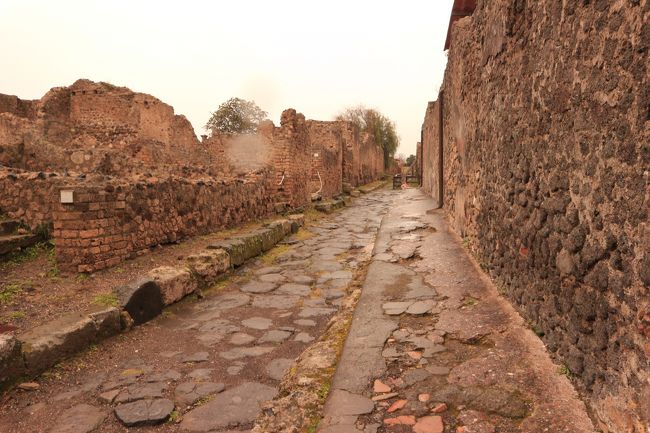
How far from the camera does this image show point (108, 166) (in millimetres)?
8383

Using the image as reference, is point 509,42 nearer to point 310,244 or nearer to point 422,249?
point 422,249

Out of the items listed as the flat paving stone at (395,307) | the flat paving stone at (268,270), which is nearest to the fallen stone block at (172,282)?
the flat paving stone at (268,270)

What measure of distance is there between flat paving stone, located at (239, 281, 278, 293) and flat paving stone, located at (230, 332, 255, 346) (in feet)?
4.55

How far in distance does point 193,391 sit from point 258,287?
263 centimetres

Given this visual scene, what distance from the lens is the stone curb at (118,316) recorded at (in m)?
2.99

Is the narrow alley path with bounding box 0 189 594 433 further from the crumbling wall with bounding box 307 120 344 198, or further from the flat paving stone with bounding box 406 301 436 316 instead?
the crumbling wall with bounding box 307 120 344 198

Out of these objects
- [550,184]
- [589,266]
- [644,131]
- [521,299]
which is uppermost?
[644,131]

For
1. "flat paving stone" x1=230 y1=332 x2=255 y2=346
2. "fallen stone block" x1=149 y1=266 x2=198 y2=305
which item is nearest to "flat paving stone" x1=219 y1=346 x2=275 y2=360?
"flat paving stone" x1=230 y1=332 x2=255 y2=346

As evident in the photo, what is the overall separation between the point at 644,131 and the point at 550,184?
3.25ft

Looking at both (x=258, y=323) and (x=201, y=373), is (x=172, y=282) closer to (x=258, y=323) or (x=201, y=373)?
(x=258, y=323)

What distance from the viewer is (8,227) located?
18.1 feet

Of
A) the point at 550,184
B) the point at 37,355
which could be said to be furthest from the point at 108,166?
the point at 550,184

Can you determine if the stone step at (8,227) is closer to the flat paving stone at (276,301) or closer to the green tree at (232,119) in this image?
the flat paving stone at (276,301)

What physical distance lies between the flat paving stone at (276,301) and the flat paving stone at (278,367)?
1310 mm
